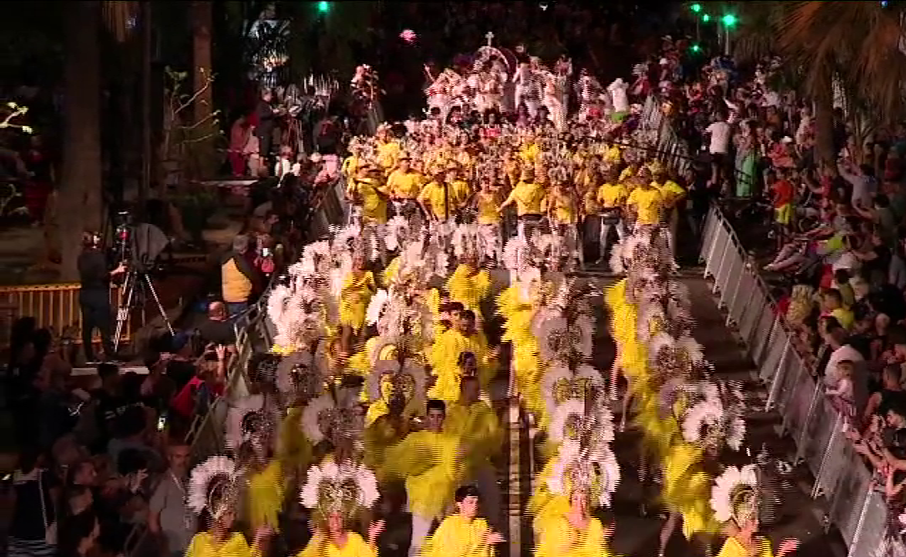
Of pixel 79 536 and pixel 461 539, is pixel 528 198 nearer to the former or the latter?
pixel 461 539

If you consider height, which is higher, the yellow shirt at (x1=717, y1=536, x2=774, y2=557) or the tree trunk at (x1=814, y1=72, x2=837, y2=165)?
the tree trunk at (x1=814, y1=72, x2=837, y2=165)

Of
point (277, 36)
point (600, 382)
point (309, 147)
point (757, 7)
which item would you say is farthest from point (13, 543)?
point (309, 147)

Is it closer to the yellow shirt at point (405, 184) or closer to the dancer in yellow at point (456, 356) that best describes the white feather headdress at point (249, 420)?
the dancer in yellow at point (456, 356)

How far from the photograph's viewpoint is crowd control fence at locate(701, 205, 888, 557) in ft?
41.7

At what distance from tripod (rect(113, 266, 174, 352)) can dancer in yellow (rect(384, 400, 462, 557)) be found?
20.3 feet

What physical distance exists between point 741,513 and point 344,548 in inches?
103

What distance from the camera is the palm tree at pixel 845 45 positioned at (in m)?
11.0

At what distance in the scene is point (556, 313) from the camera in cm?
1555

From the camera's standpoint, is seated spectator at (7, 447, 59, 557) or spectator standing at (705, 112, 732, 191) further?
spectator standing at (705, 112, 732, 191)

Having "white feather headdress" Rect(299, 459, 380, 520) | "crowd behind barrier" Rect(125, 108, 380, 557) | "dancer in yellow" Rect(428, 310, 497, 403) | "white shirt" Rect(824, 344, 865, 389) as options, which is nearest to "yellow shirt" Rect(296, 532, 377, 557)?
"white feather headdress" Rect(299, 459, 380, 520)

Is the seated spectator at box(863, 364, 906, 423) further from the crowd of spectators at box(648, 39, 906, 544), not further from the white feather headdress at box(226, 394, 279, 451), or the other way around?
the white feather headdress at box(226, 394, 279, 451)

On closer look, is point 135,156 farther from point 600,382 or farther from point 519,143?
point 600,382

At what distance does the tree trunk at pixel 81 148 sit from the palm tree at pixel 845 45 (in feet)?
26.5

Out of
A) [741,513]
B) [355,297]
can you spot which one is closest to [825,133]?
[355,297]
